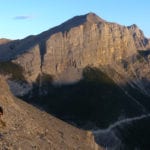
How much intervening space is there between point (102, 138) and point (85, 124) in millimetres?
20518

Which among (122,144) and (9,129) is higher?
(9,129)

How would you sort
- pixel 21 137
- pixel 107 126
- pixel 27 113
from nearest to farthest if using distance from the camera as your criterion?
1. pixel 21 137
2. pixel 27 113
3. pixel 107 126

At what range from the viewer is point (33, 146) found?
43906mm

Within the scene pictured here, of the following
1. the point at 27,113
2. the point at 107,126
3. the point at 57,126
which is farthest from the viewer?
the point at 107,126

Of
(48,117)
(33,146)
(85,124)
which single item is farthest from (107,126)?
(33,146)

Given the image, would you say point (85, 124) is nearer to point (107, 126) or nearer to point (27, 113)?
point (107, 126)

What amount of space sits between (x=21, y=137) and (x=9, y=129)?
101cm

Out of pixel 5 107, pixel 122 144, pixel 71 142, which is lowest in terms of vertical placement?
pixel 122 144

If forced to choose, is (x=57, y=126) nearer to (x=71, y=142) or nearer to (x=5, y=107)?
(x=71, y=142)

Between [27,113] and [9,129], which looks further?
[27,113]

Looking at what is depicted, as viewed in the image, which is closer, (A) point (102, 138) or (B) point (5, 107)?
(B) point (5, 107)

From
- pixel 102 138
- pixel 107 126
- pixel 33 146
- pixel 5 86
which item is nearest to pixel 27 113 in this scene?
pixel 5 86

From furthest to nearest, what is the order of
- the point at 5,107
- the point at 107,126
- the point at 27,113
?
1. the point at 107,126
2. the point at 27,113
3. the point at 5,107

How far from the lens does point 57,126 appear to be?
55.9 meters
